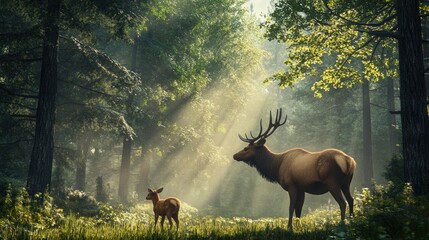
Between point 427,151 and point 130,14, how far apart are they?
31.1ft

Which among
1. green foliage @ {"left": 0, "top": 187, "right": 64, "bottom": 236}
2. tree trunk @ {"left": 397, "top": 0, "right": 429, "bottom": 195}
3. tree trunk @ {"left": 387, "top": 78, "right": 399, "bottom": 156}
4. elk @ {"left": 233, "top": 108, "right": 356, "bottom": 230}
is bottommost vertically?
green foliage @ {"left": 0, "top": 187, "right": 64, "bottom": 236}

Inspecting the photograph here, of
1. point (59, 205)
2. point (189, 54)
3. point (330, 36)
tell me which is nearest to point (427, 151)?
point (330, 36)

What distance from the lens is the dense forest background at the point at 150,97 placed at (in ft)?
46.4

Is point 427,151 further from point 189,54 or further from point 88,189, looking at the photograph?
point 88,189

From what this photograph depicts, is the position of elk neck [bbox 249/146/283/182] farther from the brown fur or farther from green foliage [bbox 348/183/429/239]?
green foliage [bbox 348/183/429/239]

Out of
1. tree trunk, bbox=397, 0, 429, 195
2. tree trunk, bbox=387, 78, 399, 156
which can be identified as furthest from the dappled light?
tree trunk, bbox=387, 78, 399, 156

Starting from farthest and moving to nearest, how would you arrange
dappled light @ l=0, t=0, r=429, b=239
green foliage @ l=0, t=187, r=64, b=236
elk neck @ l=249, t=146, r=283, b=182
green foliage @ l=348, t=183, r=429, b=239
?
elk neck @ l=249, t=146, r=283, b=182, dappled light @ l=0, t=0, r=429, b=239, green foliage @ l=0, t=187, r=64, b=236, green foliage @ l=348, t=183, r=429, b=239

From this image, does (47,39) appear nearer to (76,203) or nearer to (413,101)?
(76,203)

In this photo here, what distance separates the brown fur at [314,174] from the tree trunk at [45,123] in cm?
686

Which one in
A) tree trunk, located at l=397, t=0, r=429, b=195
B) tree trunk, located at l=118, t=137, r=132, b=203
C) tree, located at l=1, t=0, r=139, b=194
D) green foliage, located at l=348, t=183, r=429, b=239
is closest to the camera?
green foliage, located at l=348, t=183, r=429, b=239

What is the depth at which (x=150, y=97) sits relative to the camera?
21625 mm

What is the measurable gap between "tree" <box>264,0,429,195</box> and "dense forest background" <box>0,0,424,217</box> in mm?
641

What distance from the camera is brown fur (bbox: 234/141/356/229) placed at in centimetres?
1104

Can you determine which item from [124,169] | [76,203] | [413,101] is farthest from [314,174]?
[124,169]
